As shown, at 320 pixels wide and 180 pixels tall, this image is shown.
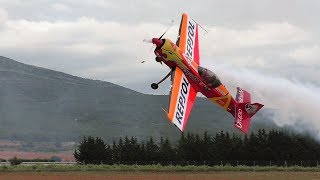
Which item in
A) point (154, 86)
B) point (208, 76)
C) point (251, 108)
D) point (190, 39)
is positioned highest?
point (190, 39)

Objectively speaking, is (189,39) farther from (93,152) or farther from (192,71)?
(93,152)

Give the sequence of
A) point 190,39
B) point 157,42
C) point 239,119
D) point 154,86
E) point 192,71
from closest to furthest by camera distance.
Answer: point 154,86
point 157,42
point 192,71
point 239,119
point 190,39

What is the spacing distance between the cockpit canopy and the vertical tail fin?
4.25 meters

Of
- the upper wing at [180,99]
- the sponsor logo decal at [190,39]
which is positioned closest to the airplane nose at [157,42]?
the upper wing at [180,99]

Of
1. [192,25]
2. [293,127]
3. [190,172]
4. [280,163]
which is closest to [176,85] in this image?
[192,25]

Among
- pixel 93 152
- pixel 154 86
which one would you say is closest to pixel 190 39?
pixel 154 86

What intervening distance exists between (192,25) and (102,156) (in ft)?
198

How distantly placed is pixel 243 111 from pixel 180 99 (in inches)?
334

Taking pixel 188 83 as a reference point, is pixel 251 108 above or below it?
below

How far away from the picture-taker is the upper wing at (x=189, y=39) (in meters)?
56.0

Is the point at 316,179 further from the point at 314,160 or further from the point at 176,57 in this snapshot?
the point at 314,160

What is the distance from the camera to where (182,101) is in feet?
163

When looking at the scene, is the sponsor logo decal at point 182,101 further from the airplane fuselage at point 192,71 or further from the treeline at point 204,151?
the treeline at point 204,151

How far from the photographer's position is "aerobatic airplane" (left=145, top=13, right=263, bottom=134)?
161 feet
